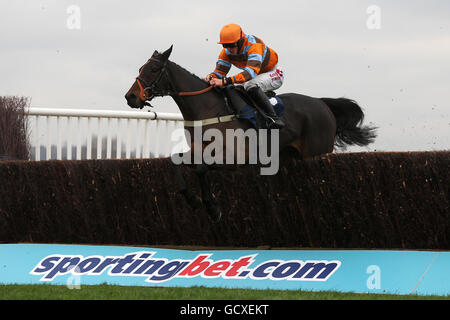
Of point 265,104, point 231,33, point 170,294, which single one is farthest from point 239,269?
point 231,33

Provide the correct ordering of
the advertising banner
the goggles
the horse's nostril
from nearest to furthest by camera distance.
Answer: the advertising banner < the horse's nostril < the goggles

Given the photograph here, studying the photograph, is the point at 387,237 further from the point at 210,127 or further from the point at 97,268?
the point at 97,268

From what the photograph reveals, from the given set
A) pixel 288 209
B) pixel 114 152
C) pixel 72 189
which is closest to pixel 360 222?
pixel 288 209

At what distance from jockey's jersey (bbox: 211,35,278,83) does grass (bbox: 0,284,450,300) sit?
8.42 ft

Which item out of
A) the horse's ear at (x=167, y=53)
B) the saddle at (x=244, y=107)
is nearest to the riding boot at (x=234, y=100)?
the saddle at (x=244, y=107)

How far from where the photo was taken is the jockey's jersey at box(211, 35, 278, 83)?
8.35 meters

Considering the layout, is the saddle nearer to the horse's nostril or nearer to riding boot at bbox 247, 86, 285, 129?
riding boot at bbox 247, 86, 285, 129

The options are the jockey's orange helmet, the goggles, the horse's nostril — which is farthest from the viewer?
the goggles

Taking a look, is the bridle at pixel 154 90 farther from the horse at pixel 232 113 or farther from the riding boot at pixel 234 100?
the riding boot at pixel 234 100

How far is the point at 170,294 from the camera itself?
7195 millimetres

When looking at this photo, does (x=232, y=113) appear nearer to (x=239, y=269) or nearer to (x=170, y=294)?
(x=239, y=269)

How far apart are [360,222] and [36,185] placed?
17.3 ft

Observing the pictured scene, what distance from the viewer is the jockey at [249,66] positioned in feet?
27.4

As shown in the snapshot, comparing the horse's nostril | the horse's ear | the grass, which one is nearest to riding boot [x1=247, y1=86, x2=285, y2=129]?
the horse's ear
